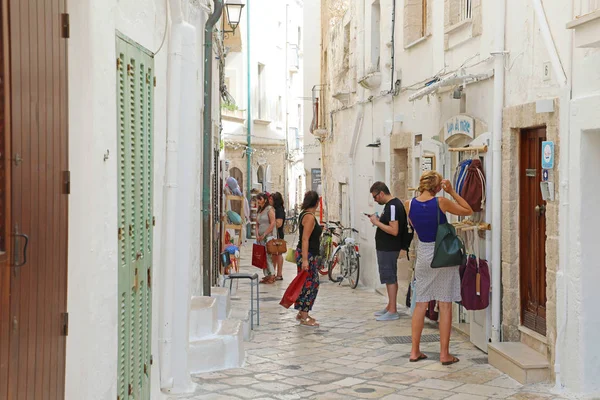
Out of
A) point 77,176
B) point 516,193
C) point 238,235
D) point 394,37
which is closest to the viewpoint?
point 77,176

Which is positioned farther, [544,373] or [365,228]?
[365,228]

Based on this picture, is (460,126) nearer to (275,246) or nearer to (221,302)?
(221,302)

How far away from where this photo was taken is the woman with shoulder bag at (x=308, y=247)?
10633mm

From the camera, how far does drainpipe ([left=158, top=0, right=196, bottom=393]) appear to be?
6957 millimetres

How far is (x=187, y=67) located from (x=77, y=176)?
339 centimetres

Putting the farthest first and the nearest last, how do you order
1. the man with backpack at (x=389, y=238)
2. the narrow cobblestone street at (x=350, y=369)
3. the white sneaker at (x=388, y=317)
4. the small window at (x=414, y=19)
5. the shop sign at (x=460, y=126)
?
the small window at (x=414, y=19)
the white sneaker at (x=388, y=317)
the man with backpack at (x=389, y=238)
the shop sign at (x=460, y=126)
the narrow cobblestone street at (x=350, y=369)

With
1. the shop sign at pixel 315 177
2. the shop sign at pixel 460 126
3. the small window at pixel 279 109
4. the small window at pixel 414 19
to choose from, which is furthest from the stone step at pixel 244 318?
the small window at pixel 279 109

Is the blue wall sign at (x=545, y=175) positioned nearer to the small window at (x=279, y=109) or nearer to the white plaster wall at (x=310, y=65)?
the white plaster wall at (x=310, y=65)

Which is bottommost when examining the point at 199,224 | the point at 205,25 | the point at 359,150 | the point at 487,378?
the point at 487,378

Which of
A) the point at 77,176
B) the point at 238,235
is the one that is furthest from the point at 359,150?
the point at 77,176

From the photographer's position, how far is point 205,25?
33.9ft

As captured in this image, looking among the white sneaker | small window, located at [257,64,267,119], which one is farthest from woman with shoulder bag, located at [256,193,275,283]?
small window, located at [257,64,267,119]

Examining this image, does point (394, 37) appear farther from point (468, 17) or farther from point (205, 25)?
point (205, 25)

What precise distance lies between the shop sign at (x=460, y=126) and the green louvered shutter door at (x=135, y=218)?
182 inches
